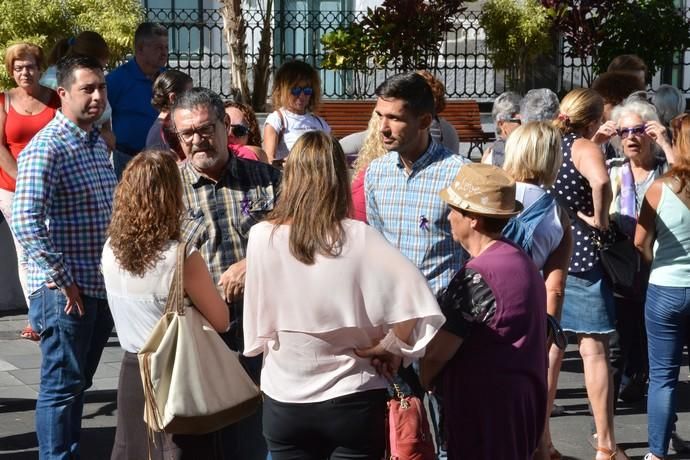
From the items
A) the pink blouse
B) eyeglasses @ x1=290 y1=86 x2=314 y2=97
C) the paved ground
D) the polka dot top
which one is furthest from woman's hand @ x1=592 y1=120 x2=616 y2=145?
the pink blouse

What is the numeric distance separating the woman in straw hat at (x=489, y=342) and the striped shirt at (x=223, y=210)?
3.71ft

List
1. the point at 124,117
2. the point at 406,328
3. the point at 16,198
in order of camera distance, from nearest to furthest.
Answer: the point at 406,328 → the point at 16,198 → the point at 124,117

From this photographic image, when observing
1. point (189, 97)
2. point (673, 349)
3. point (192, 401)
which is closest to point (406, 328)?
point (192, 401)

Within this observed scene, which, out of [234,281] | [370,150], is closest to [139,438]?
[234,281]

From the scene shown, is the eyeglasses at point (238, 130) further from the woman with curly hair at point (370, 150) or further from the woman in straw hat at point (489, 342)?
the woman in straw hat at point (489, 342)

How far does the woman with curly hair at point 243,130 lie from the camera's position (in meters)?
6.33

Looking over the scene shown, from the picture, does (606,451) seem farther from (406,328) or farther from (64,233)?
(64,233)

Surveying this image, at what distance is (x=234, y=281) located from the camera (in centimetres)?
472

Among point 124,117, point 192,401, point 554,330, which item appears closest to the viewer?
point 192,401

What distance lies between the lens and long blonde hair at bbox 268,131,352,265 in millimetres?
3912

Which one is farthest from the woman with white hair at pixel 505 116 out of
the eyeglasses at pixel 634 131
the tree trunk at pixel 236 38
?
the tree trunk at pixel 236 38

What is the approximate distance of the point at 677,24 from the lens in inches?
682

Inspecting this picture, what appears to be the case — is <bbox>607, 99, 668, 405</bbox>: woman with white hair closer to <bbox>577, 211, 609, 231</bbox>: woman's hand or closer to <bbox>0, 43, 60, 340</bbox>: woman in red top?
<bbox>577, 211, 609, 231</bbox>: woman's hand

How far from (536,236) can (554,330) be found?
85 centimetres
